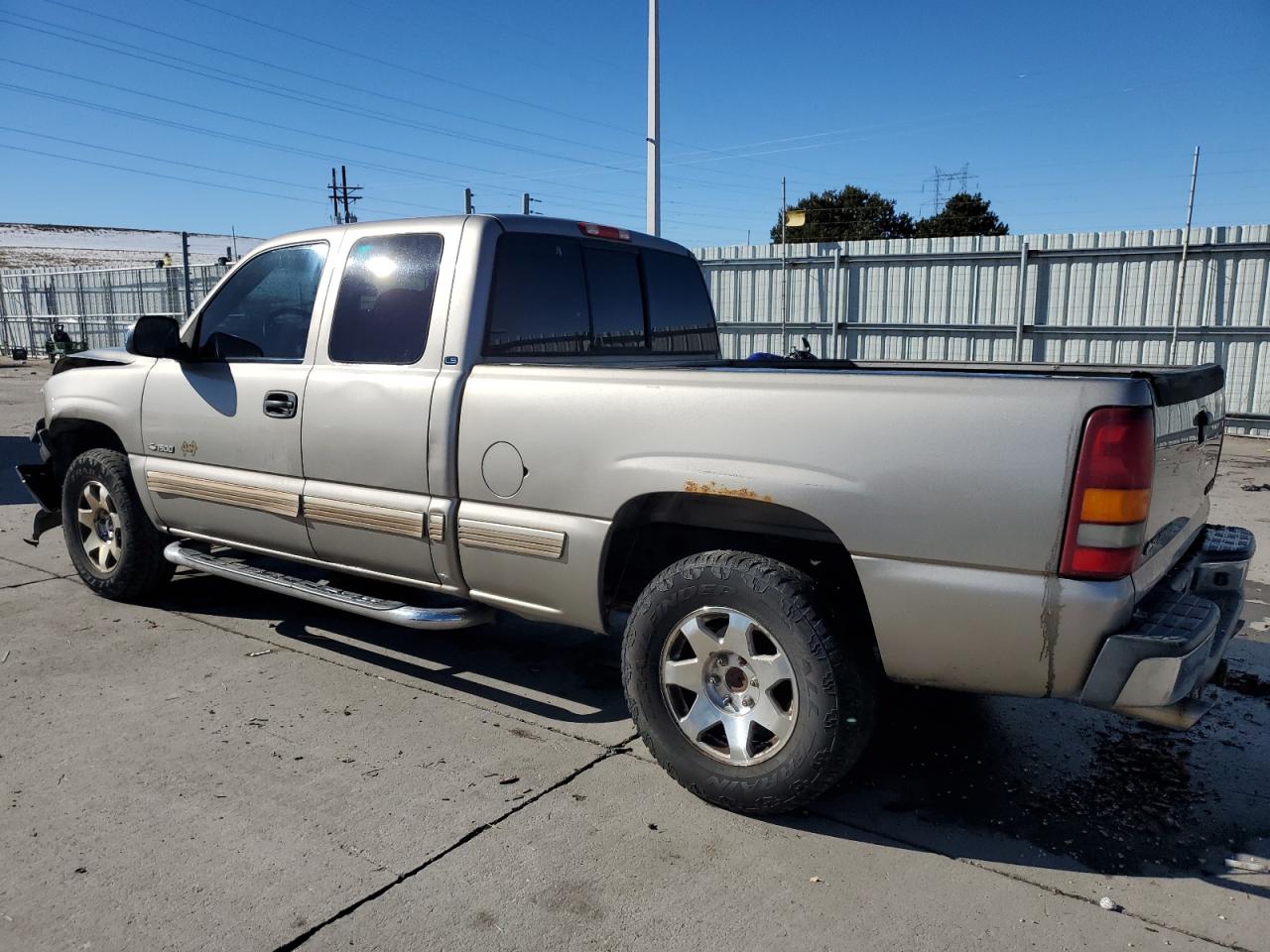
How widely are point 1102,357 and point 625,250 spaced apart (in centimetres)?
1147

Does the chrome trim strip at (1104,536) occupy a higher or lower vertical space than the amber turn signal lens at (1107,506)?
lower

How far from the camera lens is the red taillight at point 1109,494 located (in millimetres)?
2459

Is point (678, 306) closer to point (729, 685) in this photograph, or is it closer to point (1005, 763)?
point (729, 685)

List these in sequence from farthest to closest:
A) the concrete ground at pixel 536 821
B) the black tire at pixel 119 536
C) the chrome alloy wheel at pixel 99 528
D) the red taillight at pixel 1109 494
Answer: the chrome alloy wheel at pixel 99 528 → the black tire at pixel 119 536 → the concrete ground at pixel 536 821 → the red taillight at pixel 1109 494

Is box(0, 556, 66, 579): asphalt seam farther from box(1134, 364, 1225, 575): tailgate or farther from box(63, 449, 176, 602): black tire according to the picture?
box(1134, 364, 1225, 575): tailgate

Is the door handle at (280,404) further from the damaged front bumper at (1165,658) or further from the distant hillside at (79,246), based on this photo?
the distant hillside at (79,246)

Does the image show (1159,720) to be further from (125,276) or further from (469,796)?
(125,276)

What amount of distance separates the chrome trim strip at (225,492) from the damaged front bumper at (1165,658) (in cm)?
323

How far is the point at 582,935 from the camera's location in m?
2.52

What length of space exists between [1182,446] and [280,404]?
351 centimetres

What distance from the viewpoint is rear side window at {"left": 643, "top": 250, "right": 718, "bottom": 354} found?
4633mm

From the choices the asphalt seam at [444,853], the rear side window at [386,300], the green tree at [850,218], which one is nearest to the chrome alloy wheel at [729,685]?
the asphalt seam at [444,853]

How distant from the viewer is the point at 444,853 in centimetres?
290

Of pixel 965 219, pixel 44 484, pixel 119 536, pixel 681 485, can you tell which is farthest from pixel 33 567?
pixel 965 219
